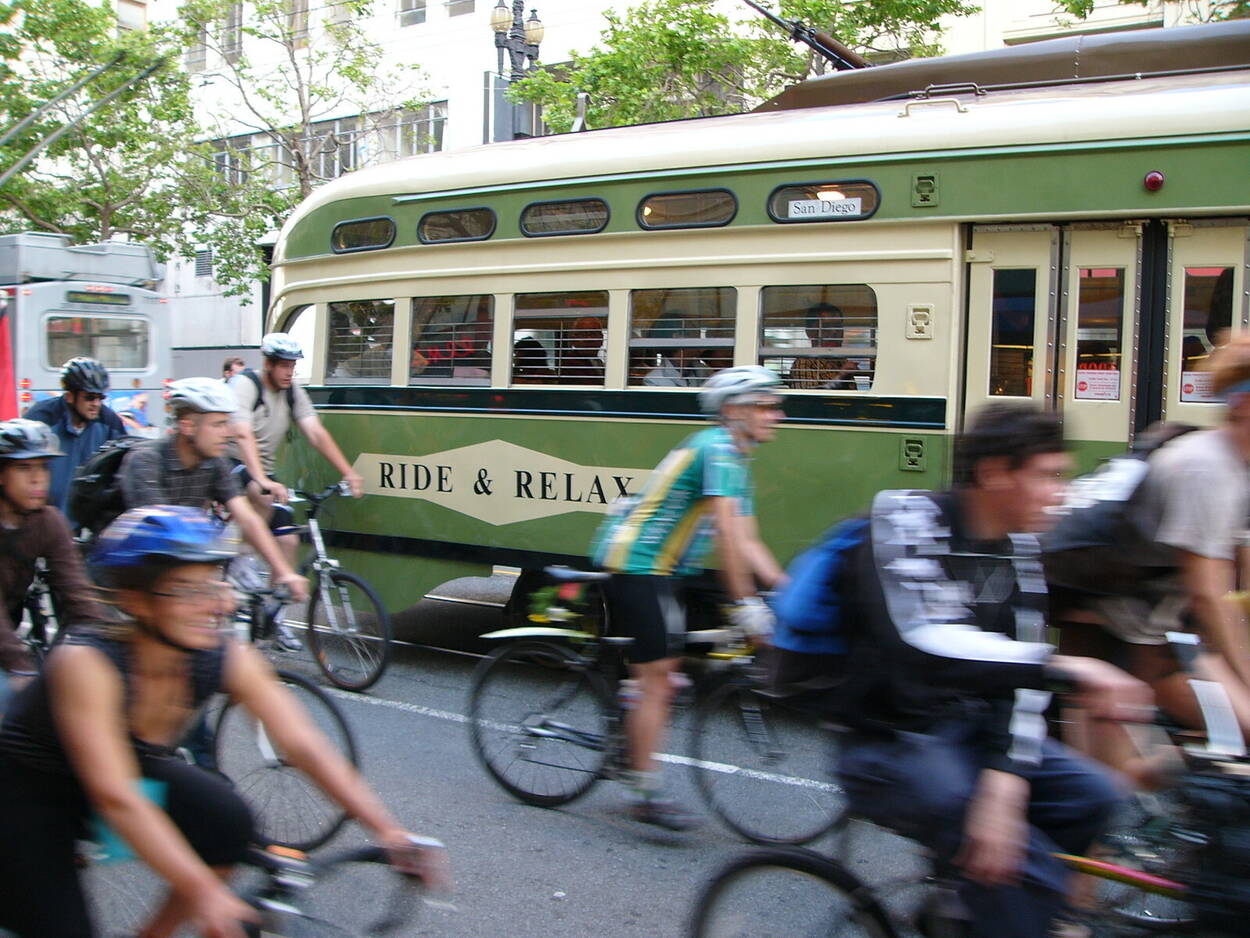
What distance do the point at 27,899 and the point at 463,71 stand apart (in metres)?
26.8

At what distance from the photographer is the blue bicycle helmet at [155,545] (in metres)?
2.49

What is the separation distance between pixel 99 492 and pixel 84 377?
1742mm

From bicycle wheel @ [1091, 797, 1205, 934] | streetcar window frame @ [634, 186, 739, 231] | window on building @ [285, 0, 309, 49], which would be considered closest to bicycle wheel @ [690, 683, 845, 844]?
bicycle wheel @ [1091, 797, 1205, 934]

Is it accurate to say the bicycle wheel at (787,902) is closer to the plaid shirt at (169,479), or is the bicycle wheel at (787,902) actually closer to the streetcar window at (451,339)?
the plaid shirt at (169,479)

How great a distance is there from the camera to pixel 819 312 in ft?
20.5

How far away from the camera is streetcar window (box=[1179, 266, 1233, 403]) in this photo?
219 inches

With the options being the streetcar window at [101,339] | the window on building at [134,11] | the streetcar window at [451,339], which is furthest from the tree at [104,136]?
the streetcar window at [451,339]

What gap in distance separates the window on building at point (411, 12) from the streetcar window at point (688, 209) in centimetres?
2390

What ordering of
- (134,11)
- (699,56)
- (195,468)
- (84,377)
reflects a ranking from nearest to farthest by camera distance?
(195,468) → (84,377) → (699,56) → (134,11)

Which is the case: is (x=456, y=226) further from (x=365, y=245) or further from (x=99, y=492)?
(x=99, y=492)

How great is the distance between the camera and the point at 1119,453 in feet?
18.8

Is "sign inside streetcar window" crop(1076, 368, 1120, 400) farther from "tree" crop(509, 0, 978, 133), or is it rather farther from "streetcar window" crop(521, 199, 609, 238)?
"tree" crop(509, 0, 978, 133)

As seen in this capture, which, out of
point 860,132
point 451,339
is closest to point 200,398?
point 451,339

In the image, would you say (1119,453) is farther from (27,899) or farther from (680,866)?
(27,899)
